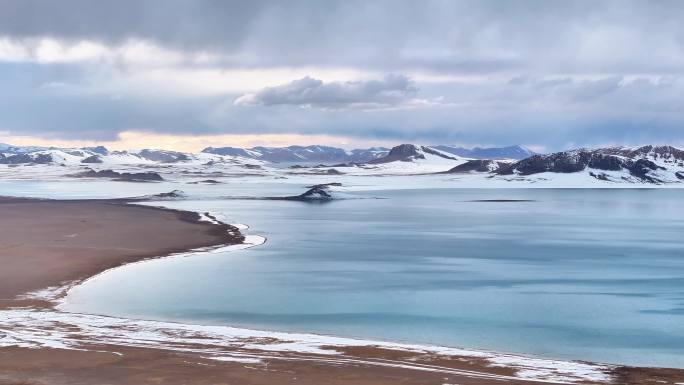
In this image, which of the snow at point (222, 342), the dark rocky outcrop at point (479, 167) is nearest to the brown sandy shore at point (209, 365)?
the snow at point (222, 342)

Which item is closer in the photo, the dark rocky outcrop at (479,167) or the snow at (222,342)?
the snow at (222,342)

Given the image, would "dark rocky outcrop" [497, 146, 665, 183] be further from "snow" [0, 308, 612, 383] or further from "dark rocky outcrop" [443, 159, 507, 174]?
"snow" [0, 308, 612, 383]

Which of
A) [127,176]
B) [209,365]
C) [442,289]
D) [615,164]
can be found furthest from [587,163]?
[209,365]

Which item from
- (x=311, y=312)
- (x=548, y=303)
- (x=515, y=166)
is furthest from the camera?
(x=515, y=166)

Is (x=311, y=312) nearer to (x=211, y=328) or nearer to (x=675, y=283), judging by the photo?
(x=211, y=328)

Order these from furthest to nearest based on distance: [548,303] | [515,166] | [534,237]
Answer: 1. [515,166]
2. [534,237]
3. [548,303]

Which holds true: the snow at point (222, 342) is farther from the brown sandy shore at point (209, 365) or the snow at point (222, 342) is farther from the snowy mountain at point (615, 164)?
the snowy mountain at point (615, 164)

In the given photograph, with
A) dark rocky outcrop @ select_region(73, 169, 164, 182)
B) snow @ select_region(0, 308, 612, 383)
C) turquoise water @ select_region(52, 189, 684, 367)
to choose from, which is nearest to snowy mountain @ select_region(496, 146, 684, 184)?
dark rocky outcrop @ select_region(73, 169, 164, 182)

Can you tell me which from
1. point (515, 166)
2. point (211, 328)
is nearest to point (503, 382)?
point (211, 328)
